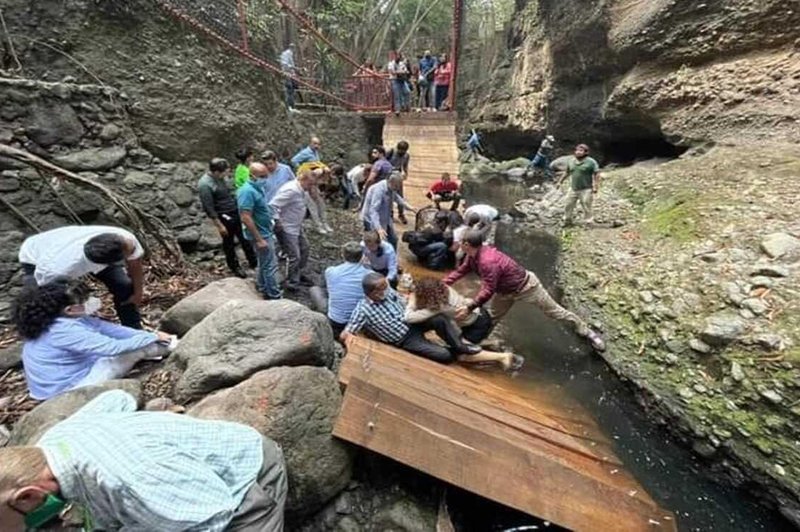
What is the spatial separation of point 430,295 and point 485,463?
6.04 ft

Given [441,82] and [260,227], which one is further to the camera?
[441,82]

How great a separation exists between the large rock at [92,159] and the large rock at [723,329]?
6754 millimetres

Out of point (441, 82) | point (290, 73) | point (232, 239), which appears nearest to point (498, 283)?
point (232, 239)

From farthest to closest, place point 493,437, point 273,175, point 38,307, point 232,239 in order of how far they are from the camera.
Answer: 1. point 273,175
2. point 232,239
3. point 493,437
4. point 38,307

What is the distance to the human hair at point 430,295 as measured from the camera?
412cm

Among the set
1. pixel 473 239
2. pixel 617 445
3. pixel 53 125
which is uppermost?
pixel 53 125

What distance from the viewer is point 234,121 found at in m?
6.74

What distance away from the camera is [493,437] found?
2.75m

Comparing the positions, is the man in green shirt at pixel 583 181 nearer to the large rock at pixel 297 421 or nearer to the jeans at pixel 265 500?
the large rock at pixel 297 421

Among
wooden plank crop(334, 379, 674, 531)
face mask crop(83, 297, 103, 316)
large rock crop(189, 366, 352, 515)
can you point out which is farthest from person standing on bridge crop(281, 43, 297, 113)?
wooden plank crop(334, 379, 674, 531)

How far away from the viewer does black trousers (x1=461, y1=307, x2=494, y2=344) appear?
4.77m

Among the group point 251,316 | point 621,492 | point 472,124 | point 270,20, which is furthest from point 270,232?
point 472,124

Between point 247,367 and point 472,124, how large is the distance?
2069 cm

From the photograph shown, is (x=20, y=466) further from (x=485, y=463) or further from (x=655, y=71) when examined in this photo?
(x=655, y=71)
